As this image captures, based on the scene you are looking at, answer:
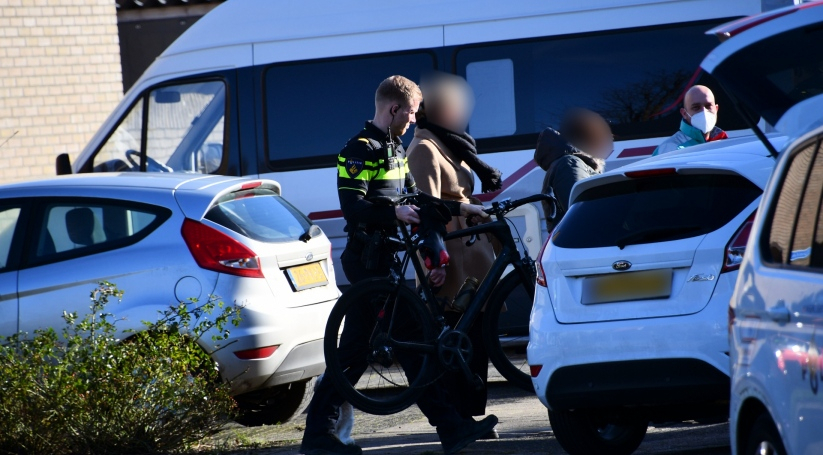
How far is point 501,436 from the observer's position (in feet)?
21.3

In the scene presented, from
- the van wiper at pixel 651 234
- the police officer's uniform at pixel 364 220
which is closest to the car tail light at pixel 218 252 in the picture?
the police officer's uniform at pixel 364 220

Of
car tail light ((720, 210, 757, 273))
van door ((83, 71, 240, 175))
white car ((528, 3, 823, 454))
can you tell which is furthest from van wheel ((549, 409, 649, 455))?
van door ((83, 71, 240, 175))

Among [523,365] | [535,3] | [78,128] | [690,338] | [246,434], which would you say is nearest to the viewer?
[690,338]

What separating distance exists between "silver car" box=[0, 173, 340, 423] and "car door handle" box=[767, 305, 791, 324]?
12.0ft

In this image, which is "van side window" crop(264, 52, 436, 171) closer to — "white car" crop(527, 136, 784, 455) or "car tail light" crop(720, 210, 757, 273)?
"white car" crop(527, 136, 784, 455)

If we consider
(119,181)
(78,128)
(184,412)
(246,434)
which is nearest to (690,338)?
(184,412)

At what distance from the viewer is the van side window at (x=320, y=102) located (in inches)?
385

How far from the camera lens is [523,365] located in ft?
21.3

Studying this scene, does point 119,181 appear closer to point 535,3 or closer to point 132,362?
point 132,362

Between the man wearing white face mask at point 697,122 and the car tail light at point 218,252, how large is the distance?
2.63 metres

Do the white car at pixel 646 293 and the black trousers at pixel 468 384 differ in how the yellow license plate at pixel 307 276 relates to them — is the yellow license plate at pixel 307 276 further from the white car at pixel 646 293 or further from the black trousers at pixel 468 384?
the white car at pixel 646 293

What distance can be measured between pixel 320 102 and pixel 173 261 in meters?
3.50

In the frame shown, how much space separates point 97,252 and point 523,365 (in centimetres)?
253

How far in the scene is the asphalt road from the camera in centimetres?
596
